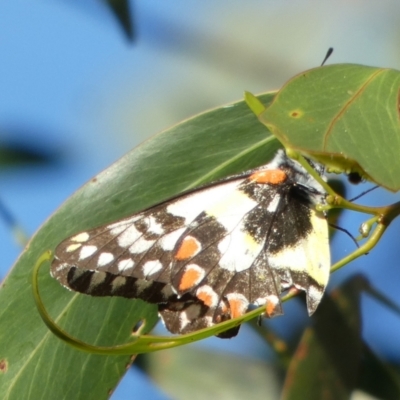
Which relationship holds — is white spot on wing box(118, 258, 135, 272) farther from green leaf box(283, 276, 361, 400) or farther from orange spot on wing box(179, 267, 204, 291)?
green leaf box(283, 276, 361, 400)

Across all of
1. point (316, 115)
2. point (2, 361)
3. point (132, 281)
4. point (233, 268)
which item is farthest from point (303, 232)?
point (2, 361)

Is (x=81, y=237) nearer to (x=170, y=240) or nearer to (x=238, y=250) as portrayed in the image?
(x=170, y=240)

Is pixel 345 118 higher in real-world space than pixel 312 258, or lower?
higher

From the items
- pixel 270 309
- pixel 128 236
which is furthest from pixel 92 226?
pixel 270 309

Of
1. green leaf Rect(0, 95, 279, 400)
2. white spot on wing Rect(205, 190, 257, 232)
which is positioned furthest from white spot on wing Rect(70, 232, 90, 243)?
white spot on wing Rect(205, 190, 257, 232)

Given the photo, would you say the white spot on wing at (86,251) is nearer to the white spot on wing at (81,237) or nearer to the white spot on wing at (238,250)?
the white spot on wing at (81,237)
